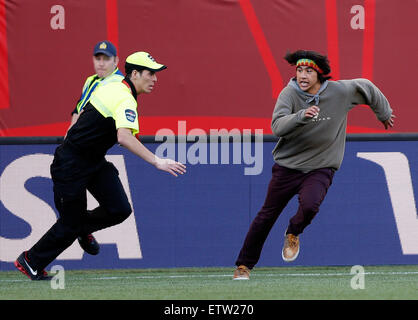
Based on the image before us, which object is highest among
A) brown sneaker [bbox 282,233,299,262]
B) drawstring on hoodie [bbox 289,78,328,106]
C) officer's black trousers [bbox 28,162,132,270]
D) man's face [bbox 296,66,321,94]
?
man's face [bbox 296,66,321,94]

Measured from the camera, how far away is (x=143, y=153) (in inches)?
309

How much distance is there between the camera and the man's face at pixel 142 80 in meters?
8.46

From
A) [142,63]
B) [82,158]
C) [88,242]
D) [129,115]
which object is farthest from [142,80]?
[88,242]

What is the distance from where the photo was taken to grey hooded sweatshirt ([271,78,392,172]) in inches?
339

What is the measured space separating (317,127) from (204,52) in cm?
262

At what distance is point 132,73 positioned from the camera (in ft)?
27.9

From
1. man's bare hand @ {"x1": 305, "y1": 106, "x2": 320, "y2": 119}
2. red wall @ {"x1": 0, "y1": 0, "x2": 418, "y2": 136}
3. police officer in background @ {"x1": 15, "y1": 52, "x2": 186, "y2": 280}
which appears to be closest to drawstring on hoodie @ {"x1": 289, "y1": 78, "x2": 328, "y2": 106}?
man's bare hand @ {"x1": 305, "y1": 106, "x2": 320, "y2": 119}

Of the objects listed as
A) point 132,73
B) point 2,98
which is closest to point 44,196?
point 2,98

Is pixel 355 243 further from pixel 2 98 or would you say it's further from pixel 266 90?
pixel 2 98

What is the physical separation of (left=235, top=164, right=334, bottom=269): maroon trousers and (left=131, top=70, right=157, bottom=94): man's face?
1303 mm

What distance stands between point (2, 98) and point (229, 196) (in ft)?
8.42

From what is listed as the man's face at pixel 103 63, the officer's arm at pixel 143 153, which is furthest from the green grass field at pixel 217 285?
the man's face at pixel 103 63

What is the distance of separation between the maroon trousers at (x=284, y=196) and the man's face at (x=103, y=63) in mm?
2053

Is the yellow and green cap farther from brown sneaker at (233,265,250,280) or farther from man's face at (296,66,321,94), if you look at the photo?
brown sneaker at (233,265,250,280)
